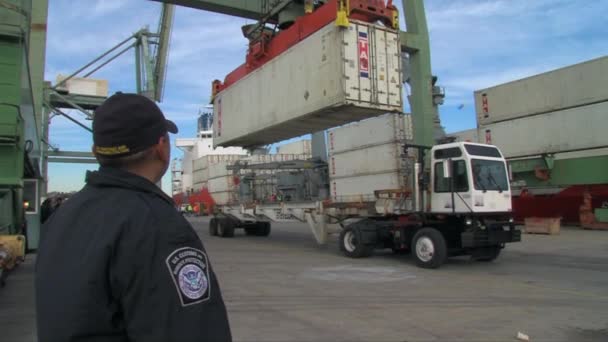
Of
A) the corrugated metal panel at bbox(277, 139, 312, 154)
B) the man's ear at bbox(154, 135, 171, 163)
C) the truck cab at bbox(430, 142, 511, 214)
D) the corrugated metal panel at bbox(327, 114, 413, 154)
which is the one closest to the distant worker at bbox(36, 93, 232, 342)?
the man's ear at bbox(154, 135, 171, 163)

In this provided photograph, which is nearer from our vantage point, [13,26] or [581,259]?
[13,26]

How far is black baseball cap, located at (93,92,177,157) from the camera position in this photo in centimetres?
148

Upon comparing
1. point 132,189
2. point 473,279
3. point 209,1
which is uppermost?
point 209,1

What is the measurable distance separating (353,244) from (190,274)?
11.3m

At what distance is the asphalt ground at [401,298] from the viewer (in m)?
5.34

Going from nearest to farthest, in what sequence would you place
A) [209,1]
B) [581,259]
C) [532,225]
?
[581,259]
[209,1]
[532,225]

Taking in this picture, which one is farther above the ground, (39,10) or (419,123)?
(39,10)

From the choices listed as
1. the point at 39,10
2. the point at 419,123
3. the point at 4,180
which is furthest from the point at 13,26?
the point at 39,10

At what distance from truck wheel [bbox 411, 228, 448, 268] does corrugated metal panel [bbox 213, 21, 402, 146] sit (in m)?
3.23

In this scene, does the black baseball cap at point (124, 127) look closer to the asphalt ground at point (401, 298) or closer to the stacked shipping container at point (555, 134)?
the asphalt ground at point (401, 298)

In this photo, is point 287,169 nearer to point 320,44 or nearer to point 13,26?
point 320,44

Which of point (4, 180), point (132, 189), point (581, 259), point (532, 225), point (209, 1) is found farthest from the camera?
point (532, 225)

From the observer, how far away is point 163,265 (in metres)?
1.27

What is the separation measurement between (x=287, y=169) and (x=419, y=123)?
5294mm
